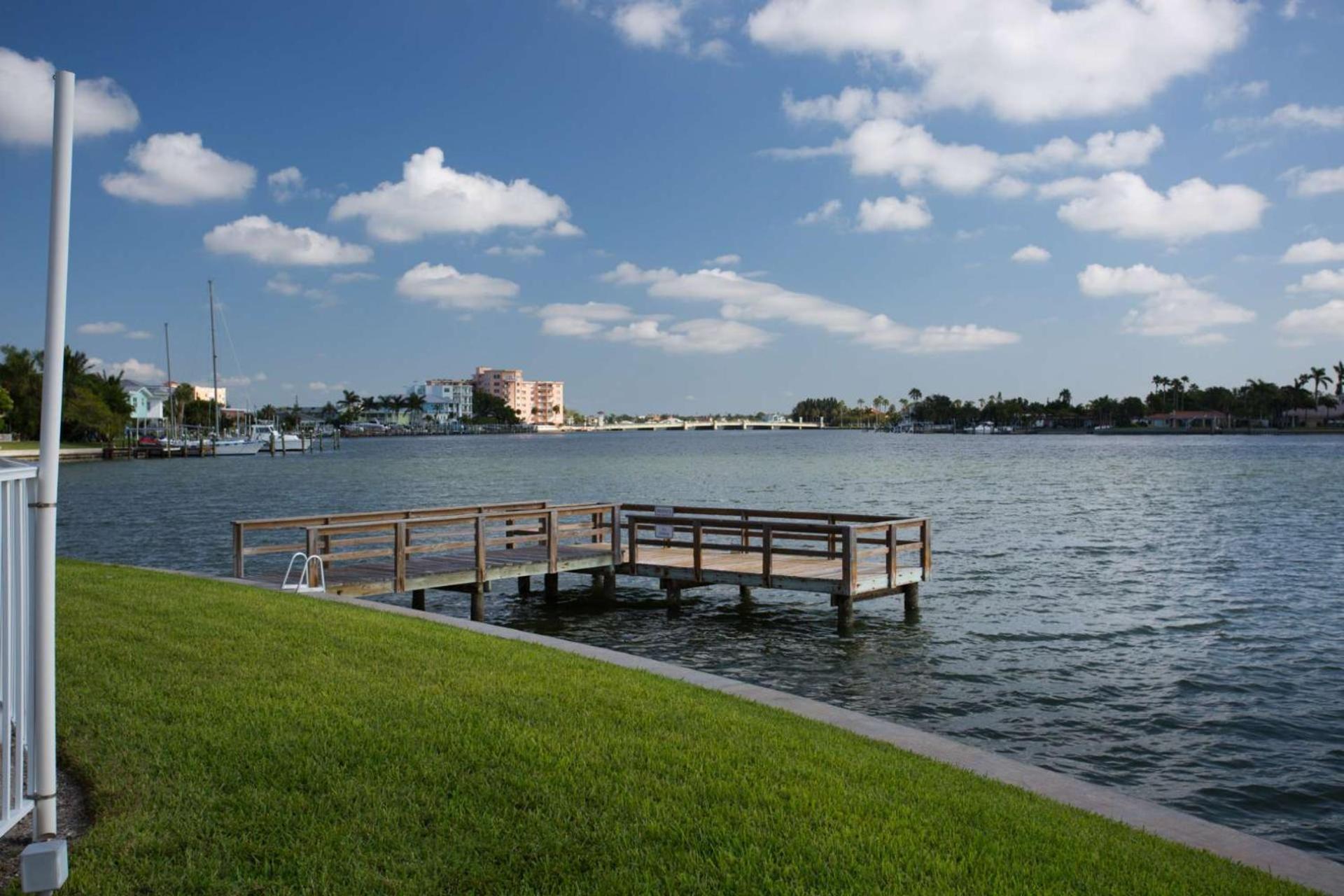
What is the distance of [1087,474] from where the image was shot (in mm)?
83562

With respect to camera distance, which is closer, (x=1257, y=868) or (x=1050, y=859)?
(x=1050, y=859)

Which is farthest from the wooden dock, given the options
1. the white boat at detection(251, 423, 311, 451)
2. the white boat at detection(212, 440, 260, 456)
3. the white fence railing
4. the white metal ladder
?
the white boat at detection(251, 423, 311, 451)

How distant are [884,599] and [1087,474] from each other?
68293 millimetres

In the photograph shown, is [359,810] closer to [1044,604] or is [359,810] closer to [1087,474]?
[1044,604]

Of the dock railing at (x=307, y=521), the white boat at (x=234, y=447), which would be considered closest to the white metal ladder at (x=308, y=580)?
the dock railing at (x=307, y=521)

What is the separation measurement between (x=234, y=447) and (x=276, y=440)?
1656 cm

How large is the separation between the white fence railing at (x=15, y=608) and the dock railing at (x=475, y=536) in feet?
38.8

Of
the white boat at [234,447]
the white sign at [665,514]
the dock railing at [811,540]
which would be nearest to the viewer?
the dock railing at [811,540]

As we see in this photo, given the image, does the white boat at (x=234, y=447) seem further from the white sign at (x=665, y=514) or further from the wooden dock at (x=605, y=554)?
the white sign at (x=665, y=514)

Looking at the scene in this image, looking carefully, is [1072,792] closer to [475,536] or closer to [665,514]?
[475,536]

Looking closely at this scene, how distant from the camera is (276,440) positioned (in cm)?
15525

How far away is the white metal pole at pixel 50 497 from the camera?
15.8 feet

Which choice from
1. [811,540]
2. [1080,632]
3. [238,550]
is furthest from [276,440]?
[1080,632]

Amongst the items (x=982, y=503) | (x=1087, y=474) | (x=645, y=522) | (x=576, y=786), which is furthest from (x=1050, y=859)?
(x=1087, y=474)
